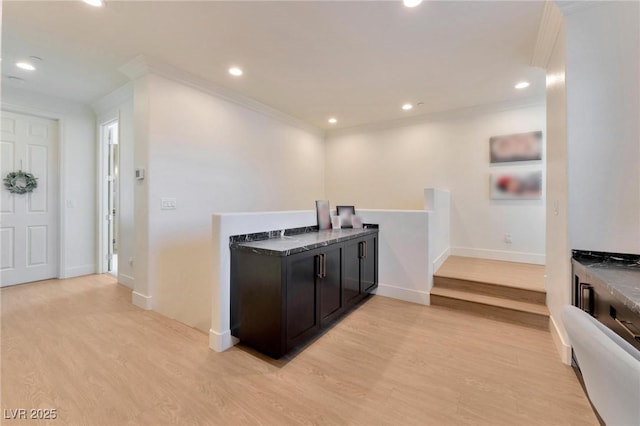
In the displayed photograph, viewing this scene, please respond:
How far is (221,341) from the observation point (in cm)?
215

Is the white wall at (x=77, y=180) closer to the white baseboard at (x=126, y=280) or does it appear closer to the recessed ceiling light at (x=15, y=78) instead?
the recessed ceiling light at (x=15, y=78)

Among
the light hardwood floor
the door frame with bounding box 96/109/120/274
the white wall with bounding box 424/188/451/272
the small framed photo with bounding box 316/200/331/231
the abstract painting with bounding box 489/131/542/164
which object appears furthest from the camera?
the door frame with bounding box 96/109/120/274

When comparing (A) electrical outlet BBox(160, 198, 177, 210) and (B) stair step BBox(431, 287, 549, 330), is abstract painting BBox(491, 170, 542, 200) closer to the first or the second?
(B) stair step BBox(431, 287, 549, 330)

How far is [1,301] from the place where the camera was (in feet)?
10.1

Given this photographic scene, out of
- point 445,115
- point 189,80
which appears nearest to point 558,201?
point 445,115

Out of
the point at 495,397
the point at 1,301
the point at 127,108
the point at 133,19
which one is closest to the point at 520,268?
the point at 495,397

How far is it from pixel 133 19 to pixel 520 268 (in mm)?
5236

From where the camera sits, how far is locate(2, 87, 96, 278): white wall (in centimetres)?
395

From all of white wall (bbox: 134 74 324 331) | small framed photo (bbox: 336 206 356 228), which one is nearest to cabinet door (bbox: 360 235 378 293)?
small framed photo (bbox: 336 206 356 228)

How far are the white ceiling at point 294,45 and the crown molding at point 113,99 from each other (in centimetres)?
9

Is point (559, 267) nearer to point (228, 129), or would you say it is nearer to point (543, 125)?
point (543, 125)

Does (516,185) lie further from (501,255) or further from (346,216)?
(346,216)

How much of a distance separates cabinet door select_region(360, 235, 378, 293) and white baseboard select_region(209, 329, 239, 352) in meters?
1.54

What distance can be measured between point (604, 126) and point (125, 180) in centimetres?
512
